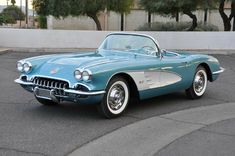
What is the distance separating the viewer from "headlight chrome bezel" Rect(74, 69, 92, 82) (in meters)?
5.84

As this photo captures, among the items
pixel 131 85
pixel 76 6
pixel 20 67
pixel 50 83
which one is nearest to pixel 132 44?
pixel 131 85

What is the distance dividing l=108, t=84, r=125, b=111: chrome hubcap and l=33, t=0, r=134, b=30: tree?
16462mm

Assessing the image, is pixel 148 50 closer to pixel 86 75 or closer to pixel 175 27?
pixel 86 75

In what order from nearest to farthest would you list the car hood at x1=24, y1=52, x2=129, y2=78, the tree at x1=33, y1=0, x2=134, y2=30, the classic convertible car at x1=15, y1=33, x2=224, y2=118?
the classic convertible car at x1=15, y1=33, x2=224, y2=118
the car hood at x1=24, y1=52, x2=129, y2=78
the tree at x1=33, y1=0, x2=134, y2=30

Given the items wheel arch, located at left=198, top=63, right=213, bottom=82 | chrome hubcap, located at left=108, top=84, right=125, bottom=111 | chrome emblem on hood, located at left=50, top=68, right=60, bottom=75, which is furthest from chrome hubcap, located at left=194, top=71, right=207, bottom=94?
chrome emblem on hood, located at left=50, top=68, right=60, bottom=75

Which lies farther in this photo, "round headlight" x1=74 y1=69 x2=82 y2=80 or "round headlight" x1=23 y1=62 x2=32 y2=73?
"round headlight" x1=23 y1=62 x2=32 y2=73

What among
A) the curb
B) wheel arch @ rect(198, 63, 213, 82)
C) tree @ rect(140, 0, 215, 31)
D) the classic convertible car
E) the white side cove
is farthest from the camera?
tree @ rect(140, 0, 215, 31)

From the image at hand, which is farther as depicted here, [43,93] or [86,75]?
[43,93]

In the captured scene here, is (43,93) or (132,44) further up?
(132,44)

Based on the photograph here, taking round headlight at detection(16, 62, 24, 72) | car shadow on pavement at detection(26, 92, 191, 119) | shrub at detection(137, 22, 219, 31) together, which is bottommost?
car shadow on pavement at detection(26, 92, 191, 119)

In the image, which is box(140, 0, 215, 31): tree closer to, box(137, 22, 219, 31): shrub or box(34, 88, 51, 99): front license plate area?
box(137, 22, 219, 31): shrub

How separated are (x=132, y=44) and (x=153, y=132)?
232 cm

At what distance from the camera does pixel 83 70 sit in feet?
19.3

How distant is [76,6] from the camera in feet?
73.7
